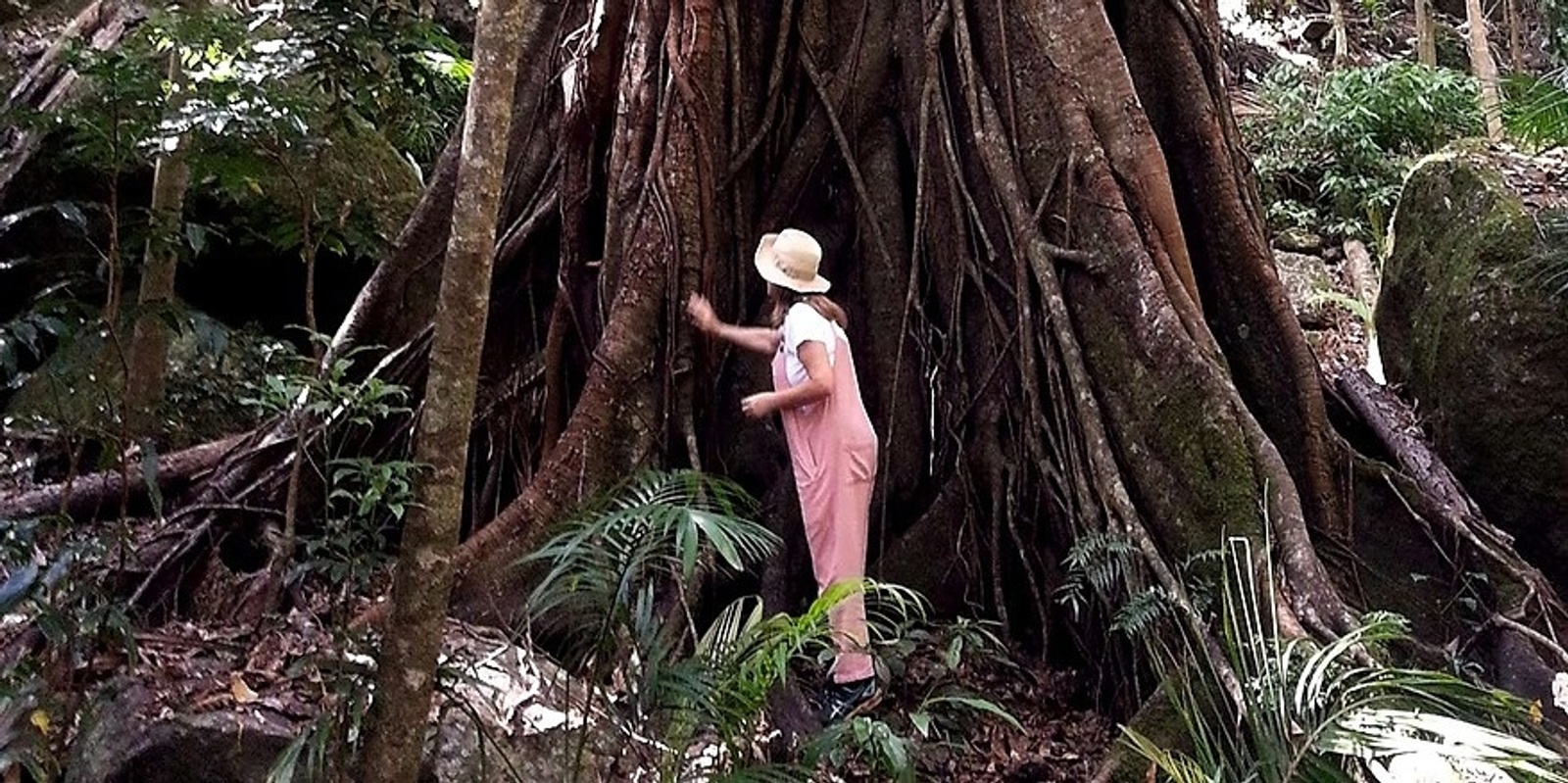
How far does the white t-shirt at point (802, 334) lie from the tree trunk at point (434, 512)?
124cm

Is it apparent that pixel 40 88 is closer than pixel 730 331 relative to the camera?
No

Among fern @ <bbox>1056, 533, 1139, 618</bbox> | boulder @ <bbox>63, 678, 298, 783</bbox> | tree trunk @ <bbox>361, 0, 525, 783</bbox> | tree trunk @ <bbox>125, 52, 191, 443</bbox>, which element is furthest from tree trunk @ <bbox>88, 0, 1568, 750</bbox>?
tree trunk @ <bbox>361, 0, 525, 783</bbox>

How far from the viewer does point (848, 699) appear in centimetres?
380

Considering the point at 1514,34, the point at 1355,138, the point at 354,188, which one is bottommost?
the point at 354,188

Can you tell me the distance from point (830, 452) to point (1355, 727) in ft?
5.62

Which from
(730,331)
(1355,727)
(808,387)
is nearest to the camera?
(1355,727)

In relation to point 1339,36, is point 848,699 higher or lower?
lower

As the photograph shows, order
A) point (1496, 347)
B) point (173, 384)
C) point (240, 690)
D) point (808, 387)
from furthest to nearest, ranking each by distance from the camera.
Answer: point (1496, 347), point (173, 384), point (808, 387), point (240, 690)

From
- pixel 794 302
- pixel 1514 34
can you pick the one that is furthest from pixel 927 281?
pixel 1514 34

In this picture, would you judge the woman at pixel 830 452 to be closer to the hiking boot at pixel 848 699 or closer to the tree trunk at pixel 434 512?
the hiking boot at pixel 848 699

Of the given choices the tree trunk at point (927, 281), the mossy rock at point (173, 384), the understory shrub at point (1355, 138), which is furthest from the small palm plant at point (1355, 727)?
the understory shrub at point (1355, 138)

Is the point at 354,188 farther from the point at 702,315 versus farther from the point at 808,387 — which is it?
the point at 808,387

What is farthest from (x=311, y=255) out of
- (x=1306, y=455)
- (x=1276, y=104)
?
(x=1276, y=104)

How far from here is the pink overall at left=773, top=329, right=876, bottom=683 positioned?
12.5 feet
